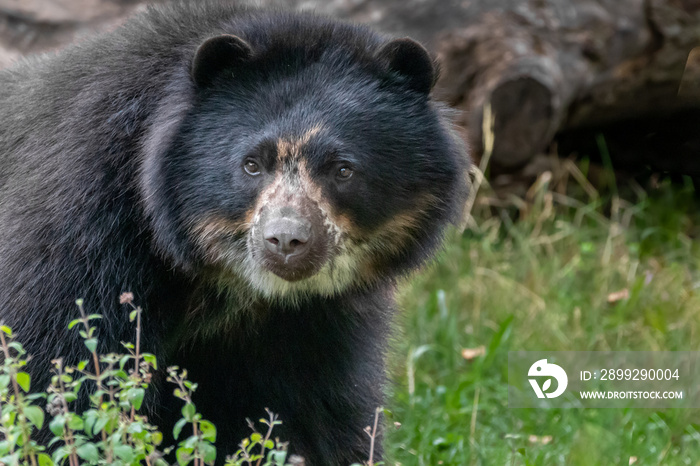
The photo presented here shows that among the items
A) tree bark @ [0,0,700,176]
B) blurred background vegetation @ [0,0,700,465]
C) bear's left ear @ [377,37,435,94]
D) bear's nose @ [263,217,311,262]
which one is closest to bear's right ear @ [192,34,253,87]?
bear's left ear @ [377,37,435,94]

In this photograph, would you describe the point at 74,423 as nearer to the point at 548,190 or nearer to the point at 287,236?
the point at 287,236

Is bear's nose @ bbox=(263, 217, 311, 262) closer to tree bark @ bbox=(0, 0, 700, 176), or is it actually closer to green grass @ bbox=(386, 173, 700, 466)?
green grass @ bbox=(386, 173, 700, 466)

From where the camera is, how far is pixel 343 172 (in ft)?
13.0

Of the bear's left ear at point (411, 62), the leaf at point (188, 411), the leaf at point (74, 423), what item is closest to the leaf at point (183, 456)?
the leaf at point (188, 411)

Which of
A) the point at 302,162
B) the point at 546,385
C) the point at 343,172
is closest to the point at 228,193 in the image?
the point at 302,162

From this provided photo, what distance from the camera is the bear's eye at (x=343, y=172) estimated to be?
3945 mm

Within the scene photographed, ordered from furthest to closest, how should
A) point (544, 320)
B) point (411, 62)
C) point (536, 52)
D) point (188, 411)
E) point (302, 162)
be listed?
point (536, 52) → point (544, 320) → point (411, 62) → point (302, 162) → point (188, 411)

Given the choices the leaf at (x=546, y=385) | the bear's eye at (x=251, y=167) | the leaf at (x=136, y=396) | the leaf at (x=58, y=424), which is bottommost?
the leaf at (x=58, y=424)

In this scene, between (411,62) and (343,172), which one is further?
(411,62)

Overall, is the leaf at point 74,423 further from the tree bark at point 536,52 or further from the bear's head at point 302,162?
the tree bark at point 536,52

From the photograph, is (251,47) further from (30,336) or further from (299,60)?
(30,336)

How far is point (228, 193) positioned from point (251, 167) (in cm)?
16

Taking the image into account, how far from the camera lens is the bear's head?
3.86 metres

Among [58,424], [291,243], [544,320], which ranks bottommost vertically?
[58,424]
